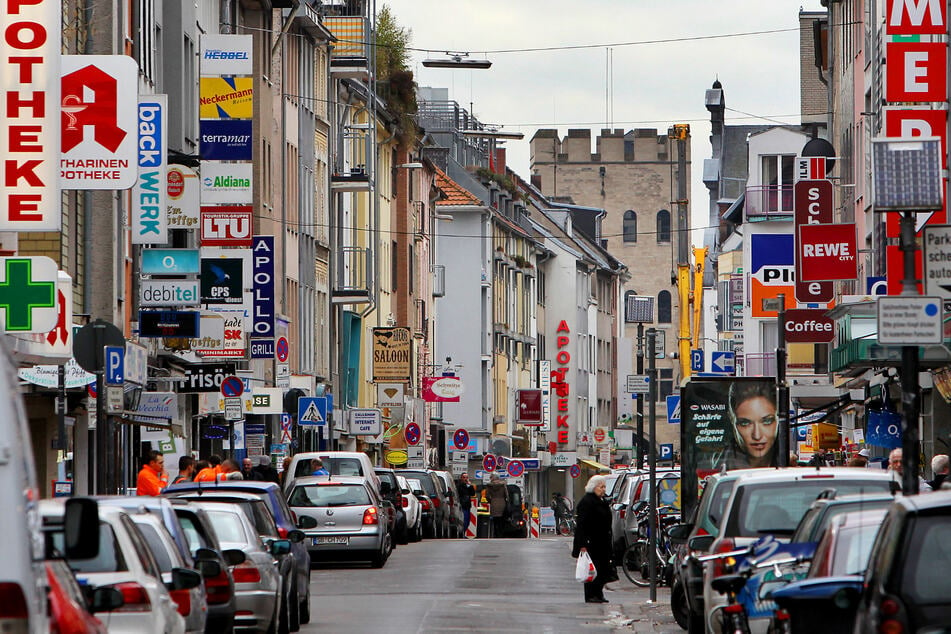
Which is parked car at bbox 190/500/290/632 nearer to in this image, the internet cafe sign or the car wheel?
the car wheel

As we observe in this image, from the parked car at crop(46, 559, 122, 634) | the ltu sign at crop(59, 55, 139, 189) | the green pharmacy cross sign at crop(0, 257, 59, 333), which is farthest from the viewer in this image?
the ltu sign at crop(59, 55, 139, 189)

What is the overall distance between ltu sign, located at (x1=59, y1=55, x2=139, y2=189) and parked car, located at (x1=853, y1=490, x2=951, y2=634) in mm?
13918

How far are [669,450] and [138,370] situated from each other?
4179 centimetres

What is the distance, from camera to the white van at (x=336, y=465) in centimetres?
3594

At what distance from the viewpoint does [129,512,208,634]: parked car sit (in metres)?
13.3

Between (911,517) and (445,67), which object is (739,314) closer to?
(445,67)

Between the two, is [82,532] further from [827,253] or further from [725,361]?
[725,361]

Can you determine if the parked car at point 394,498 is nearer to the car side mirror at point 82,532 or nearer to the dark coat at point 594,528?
the dark coat at point 594,528

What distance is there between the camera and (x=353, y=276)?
6631 centimetres

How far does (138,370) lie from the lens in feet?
89.0

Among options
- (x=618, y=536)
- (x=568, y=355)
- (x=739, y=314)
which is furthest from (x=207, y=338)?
(x=568, y=355)

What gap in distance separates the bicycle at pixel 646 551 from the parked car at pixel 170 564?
14.1 m

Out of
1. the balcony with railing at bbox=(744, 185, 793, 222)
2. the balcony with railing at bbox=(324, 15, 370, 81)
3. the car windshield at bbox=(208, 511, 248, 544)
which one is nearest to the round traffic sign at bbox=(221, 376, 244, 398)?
the car windshield at bbox=(208, 511, 248, 544)

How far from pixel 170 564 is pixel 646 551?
56.6ft
